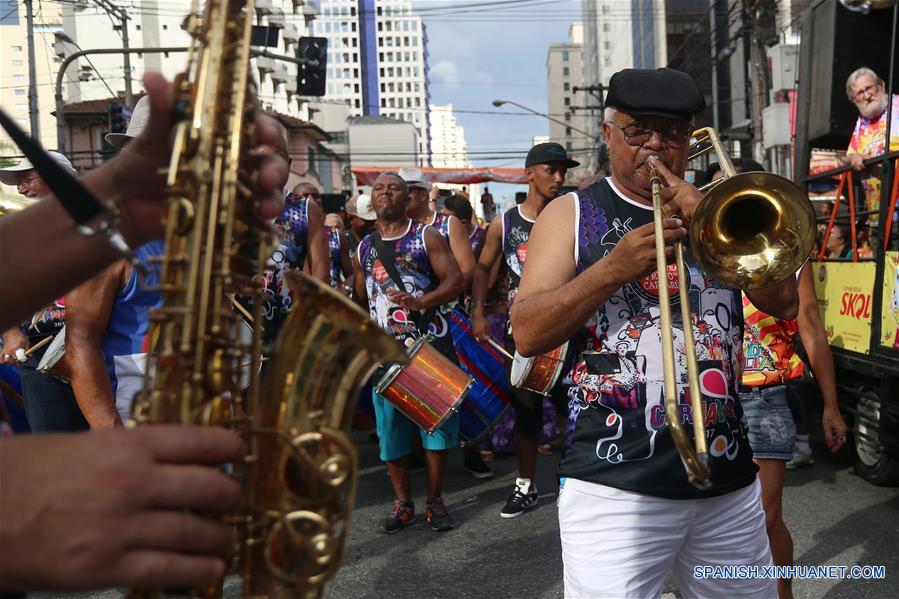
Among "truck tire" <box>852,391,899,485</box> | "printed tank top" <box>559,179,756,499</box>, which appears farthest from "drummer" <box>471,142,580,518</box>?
"printed tank top" <box>559,179,756,499</box>

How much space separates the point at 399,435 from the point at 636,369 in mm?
2842

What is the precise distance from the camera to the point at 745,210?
225 cm

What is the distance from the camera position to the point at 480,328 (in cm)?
541

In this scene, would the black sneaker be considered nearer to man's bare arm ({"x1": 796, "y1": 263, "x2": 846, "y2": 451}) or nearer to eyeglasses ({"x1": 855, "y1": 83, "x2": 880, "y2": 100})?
man's bare arm ({"x1": 796, "y1": 263, "x2": 846, "y2": 451})

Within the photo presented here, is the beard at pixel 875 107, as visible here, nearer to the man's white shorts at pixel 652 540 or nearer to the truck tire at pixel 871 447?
the truck tire at pixel 871 447

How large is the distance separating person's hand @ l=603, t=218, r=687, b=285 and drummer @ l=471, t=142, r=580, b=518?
3.14m

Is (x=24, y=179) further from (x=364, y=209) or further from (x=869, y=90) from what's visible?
(x=869, y=90)

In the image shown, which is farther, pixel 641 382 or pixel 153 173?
pixel 641 382

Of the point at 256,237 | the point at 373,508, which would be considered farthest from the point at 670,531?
the point at 373,508

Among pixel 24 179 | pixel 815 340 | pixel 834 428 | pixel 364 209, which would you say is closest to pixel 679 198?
pixel 815 340

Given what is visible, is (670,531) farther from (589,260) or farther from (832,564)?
(832,564)

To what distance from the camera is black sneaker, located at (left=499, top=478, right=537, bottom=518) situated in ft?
16.8

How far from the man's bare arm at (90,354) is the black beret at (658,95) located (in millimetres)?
1928

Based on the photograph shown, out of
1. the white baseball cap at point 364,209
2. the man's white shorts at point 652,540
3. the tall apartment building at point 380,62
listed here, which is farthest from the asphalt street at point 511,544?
the tall apartment building at point 380,62
